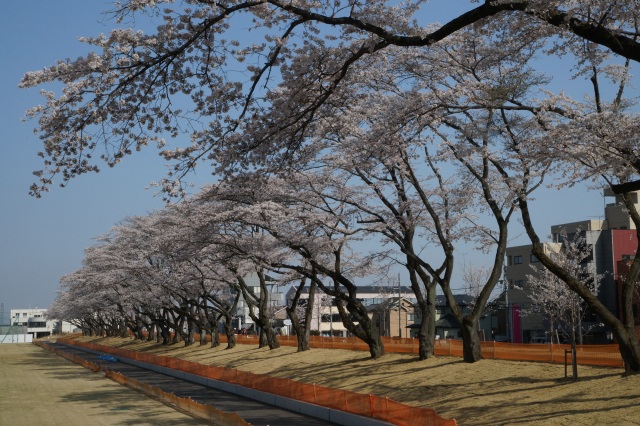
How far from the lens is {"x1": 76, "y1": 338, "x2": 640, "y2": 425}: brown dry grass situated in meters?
18.0

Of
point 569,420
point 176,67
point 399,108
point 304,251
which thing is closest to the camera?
point 176,67

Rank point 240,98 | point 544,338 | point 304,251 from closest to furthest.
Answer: point 240,98
point 304,251
point 544,338

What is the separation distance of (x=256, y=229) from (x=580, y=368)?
23.1m

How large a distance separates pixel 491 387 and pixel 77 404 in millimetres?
18516

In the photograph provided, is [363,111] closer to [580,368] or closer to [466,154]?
[466,154]

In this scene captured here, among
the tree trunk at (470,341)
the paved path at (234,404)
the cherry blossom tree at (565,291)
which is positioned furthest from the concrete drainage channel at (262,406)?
the cherry blossom tree at (565,291)

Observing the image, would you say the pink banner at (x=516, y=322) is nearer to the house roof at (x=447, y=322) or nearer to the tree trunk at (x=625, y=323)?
the house roof at (x=447, y=322)

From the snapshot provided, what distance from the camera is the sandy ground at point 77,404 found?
2570 cm

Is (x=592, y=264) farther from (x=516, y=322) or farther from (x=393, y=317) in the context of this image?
(x=393, y=317)

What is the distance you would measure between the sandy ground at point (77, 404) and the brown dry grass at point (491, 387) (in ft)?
25.2

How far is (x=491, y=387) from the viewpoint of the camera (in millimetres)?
22797

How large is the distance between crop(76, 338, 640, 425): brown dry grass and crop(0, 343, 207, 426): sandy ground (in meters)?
7.69

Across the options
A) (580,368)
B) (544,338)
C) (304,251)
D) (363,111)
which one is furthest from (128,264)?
(580,368)

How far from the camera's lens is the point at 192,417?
25812 millimetres
